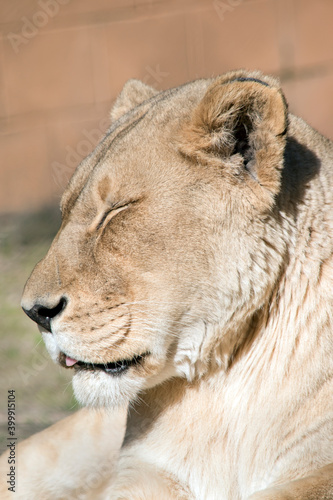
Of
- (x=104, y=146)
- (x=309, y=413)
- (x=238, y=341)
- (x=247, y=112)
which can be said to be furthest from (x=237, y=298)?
(x=104, y=146)

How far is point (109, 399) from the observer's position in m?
2.22

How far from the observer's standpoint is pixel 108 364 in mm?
2170

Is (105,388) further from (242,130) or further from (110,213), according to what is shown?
Answer: (242,130)

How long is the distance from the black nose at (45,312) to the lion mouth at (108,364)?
0.13 meters

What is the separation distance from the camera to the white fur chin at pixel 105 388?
7.14 feet

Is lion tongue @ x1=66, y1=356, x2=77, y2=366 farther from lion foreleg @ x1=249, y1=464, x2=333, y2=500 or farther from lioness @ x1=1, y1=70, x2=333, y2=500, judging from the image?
lion foreleg @ x1=249, y1=464, x2=333, y2=500

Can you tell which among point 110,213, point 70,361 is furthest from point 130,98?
point 70,361

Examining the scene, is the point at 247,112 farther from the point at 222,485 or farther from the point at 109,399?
the point at 222,485

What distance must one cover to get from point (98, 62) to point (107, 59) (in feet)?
0.27

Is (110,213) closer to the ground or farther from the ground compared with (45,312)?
farther from the ground

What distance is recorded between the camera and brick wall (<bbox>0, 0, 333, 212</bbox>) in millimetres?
5281

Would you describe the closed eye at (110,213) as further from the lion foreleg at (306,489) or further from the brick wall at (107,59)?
the brick wall at (107,59)

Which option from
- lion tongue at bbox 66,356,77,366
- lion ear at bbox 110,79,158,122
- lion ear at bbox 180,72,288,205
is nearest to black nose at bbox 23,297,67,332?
lion tongue at bbox 66,356,77,366

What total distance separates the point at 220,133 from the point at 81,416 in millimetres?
1447
